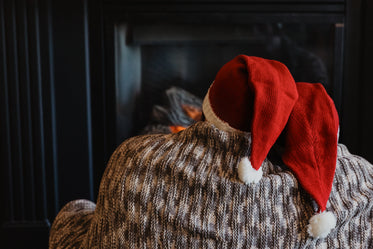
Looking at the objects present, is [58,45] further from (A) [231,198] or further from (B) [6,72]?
(A) [231,198]

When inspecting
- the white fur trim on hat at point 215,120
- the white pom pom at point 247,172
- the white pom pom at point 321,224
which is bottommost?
the white pom pom at point 321,224

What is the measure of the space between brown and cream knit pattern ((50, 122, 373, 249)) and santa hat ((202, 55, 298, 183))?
3 centimetres

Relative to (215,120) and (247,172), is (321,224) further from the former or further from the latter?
(215,120)

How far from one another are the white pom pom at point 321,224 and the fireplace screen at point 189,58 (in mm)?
1097

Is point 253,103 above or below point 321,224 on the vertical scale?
above

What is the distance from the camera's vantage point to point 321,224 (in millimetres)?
663

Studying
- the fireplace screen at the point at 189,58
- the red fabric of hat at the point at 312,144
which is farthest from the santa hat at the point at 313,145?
the fireplace screen at the point at 189,58

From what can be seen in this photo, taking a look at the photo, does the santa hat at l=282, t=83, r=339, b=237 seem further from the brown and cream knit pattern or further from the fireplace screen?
the fireplace screen

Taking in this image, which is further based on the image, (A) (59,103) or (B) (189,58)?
(B) (189,58)

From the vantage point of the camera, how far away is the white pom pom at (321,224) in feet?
2.18

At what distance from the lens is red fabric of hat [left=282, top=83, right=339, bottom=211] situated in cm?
70

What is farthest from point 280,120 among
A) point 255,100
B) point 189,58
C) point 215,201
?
point 189,58

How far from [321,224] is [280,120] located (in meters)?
0.18

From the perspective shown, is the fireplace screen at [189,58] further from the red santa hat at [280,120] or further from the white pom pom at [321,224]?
the white pom pom at [321,224]
